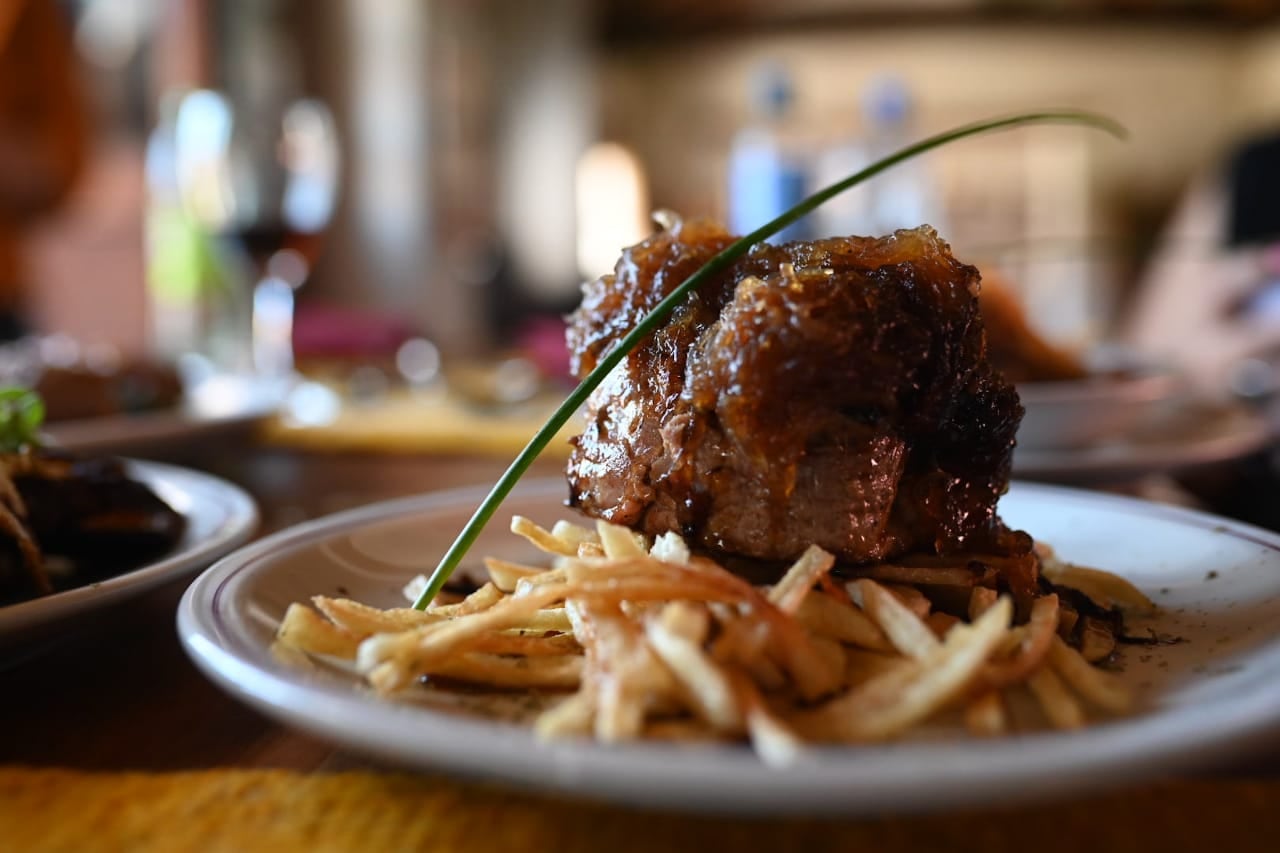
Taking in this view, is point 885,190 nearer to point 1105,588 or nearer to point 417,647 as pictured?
point 1105,588

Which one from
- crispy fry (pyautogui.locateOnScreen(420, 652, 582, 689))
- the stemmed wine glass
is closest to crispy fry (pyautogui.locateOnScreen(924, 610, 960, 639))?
crispy fry (pyautogui.locateOnScreen(420, 652, 582, 689))

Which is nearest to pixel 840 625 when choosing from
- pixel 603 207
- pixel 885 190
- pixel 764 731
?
pixel 764 731

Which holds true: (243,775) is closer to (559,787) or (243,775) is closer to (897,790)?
(559,787)

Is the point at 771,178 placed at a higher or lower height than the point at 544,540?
higher

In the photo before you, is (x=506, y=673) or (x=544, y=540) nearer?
(x=506, y=673)

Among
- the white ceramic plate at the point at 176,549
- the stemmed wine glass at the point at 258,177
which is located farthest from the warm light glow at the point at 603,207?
the white ceramic plate at the point at 176,549

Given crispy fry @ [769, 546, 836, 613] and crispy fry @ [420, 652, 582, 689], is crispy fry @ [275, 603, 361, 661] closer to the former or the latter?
crispy fry @ [420, 652, 582, 689]
